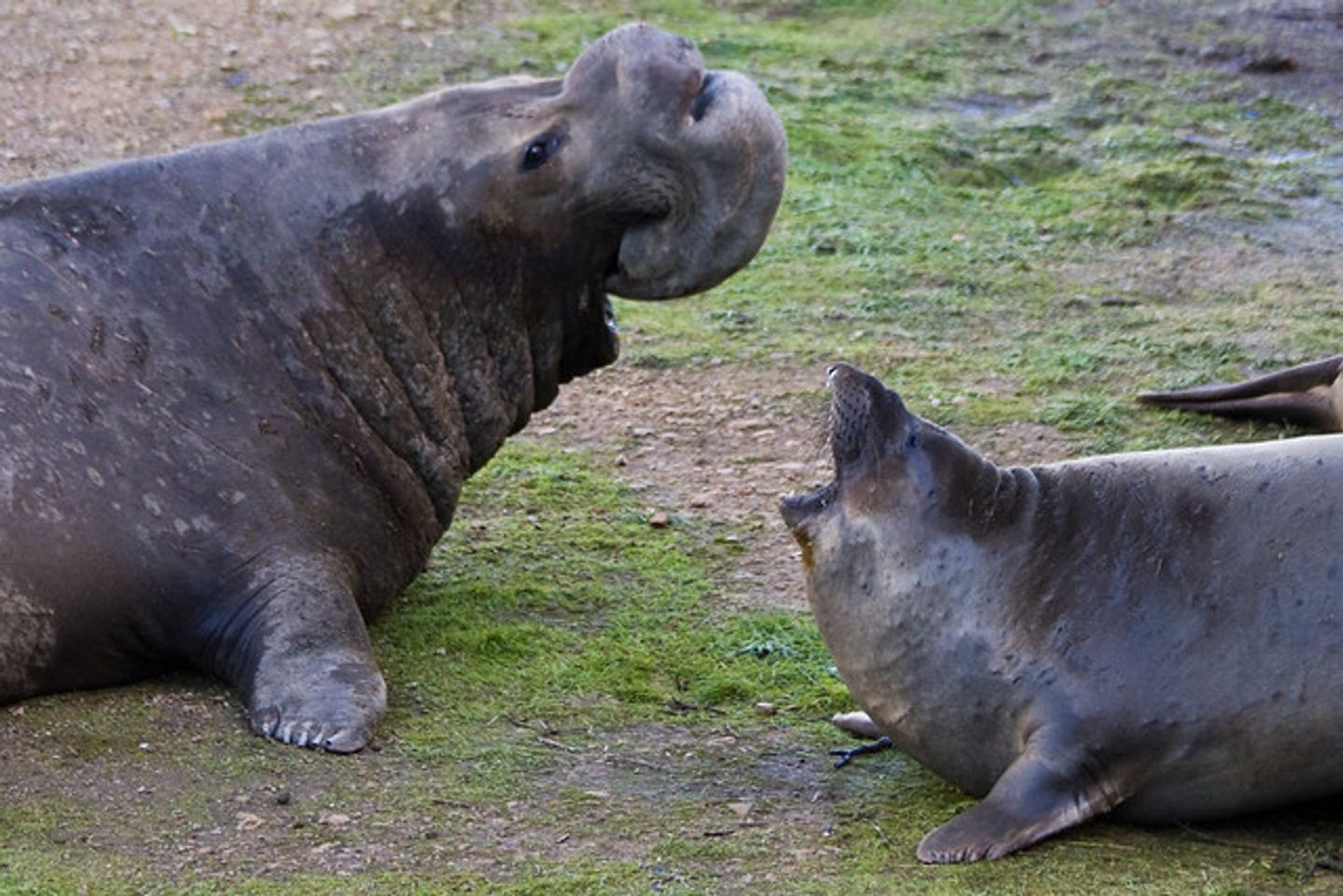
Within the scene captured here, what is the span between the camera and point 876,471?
5145 mm

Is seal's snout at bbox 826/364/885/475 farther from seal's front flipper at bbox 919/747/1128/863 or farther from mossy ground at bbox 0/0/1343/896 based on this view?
seal's front flipper at bbox 919/747/1128/863

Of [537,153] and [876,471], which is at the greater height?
[537,153]

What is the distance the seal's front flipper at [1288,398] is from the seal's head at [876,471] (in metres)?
2.56

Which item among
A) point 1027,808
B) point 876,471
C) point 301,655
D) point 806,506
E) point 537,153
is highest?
point 537,153

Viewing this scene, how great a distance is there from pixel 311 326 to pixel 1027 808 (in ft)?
7.26

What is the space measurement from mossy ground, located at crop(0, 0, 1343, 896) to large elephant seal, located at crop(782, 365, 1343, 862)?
12cm

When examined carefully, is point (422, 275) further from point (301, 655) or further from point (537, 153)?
point (301, 655)

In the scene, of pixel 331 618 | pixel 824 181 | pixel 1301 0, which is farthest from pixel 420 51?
pixel 331 618

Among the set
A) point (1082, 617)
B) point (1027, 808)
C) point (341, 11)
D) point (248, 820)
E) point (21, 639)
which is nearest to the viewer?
point (1027, 808)

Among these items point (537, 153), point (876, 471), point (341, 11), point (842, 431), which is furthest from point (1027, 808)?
point (341, 11)

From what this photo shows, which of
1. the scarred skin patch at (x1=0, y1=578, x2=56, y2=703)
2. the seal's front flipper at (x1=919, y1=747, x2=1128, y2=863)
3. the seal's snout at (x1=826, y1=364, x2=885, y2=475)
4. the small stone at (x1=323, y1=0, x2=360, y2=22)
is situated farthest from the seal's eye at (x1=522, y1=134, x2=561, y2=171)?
the small stone at (x1=323, y1=0, x2=360, y2=22)

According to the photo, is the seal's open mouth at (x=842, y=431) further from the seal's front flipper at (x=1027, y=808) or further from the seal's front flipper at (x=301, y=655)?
the seal's front flipper at (x=301, y=655)

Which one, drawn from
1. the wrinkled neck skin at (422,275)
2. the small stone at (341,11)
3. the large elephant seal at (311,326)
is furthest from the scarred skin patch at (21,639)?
the small stone at (341,11)

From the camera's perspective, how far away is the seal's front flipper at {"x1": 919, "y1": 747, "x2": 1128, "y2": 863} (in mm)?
4520
